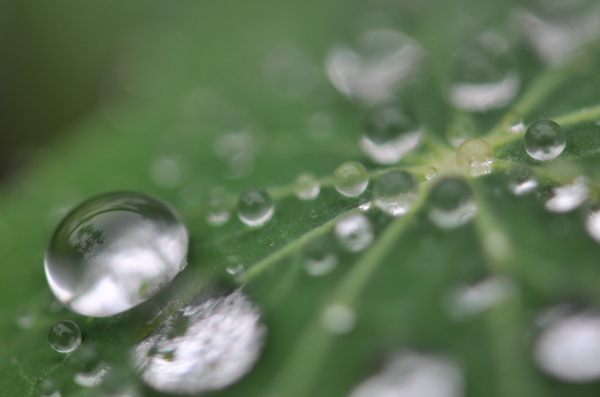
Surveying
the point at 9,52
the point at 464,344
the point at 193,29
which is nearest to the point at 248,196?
the point at 464,344

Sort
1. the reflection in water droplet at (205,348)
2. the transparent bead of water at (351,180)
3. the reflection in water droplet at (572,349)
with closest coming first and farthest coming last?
A: the reflection in water droplet at (572,349), the reflection in water droplet at (205,348), the transparent bead of water at (351,180)

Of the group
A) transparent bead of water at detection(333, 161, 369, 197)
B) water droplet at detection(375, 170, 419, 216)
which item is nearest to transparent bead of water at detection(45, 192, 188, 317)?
transparent bead of water at detection(333, 161, 369, 197)

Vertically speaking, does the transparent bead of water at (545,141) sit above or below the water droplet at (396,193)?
above

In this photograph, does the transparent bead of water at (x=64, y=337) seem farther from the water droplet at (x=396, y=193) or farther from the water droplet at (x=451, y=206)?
the water droplet at (x=451, y=206)

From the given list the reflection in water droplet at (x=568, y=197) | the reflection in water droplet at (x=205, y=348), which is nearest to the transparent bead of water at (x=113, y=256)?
the reflection in water droplet at (x=205, y=348)

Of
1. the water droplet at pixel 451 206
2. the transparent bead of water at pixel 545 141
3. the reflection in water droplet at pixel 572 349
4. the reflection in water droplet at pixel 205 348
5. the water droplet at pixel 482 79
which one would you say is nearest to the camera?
the reflection in water droplet at pixel 572 349

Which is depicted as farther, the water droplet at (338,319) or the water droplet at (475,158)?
the water droplet at (475,158)

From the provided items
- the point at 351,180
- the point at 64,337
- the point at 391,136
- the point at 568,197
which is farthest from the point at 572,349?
→ the point at 64,337
